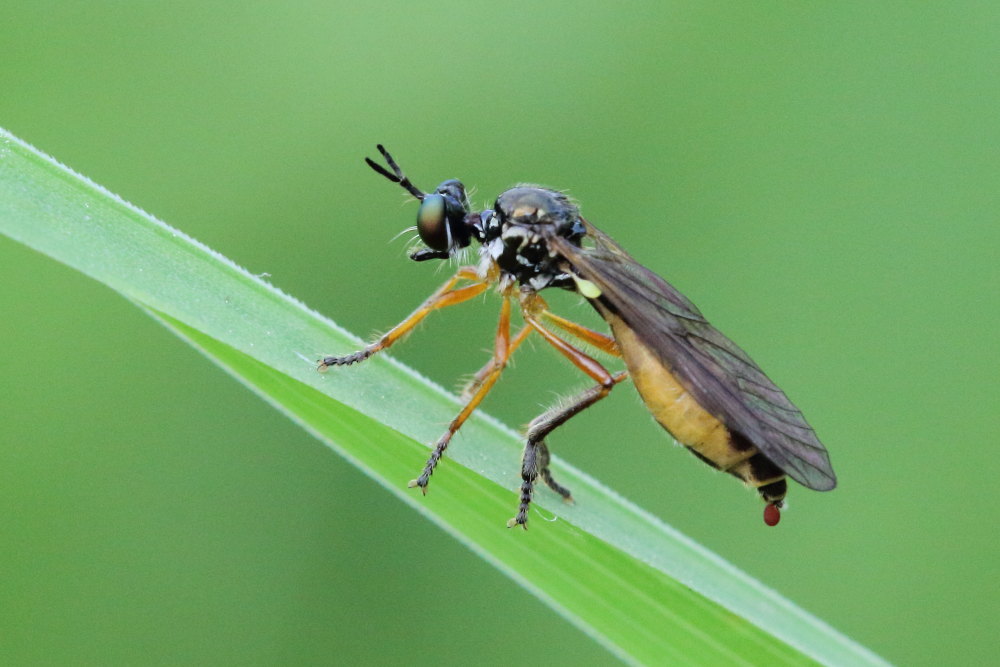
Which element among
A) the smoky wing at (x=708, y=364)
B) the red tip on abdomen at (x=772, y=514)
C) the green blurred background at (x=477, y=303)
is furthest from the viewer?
the green blurred background at (x=477, y=303)

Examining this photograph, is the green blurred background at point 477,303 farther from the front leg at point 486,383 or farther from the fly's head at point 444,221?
the front leg at point 486,383

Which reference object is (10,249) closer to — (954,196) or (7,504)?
(7,504)

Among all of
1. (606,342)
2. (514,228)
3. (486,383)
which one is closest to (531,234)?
(514,228)

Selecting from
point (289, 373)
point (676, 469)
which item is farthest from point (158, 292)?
point (676, 469)

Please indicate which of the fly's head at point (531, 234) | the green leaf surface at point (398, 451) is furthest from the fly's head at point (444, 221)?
the green leaf surface at point (398, 451)

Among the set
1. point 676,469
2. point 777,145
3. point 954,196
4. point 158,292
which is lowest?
point 676,469

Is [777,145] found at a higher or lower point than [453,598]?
higher

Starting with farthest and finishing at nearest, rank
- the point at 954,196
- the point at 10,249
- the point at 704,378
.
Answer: the point at 954,196 < the point at 10,249 < the point at 704,378

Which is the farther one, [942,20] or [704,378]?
[942,20]
